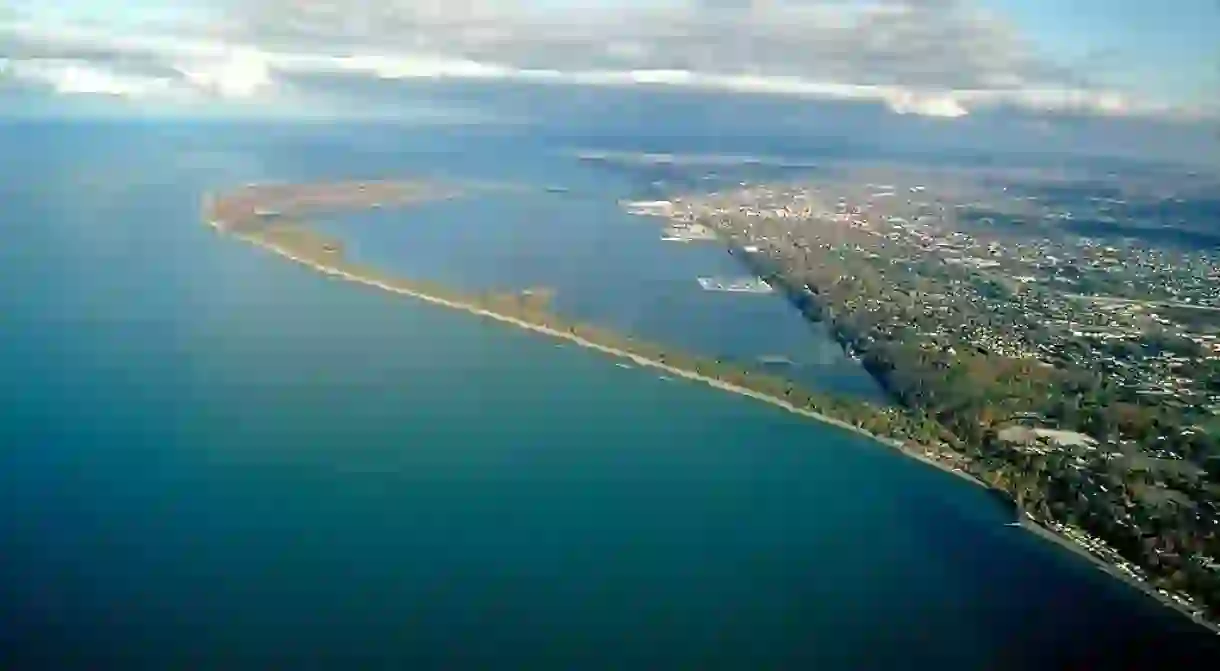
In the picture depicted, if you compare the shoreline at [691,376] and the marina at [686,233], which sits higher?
the marina at [686,233]

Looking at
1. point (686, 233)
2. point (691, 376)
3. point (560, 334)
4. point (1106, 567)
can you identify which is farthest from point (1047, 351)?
point (686, 233)

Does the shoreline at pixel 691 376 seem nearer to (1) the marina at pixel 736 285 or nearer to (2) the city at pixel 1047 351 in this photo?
(2) the city at pixel 1047 351

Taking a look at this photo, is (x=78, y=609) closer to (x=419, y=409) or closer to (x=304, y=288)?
(x=419, y=409)

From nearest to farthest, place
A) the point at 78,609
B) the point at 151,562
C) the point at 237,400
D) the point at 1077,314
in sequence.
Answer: the point at 78,609
the point at 151,562
the point at 237,400
the point at 1077,314

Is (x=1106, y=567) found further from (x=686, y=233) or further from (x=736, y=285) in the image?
(x=686, y=233)

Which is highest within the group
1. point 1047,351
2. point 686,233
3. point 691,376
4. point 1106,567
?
point 686,233

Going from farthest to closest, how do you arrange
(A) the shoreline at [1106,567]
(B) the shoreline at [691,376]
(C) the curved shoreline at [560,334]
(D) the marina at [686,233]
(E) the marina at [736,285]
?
(D) the marina at [686,233], (E) the marina at [736,285], (C) the curved shoreline at [560,334], (B) the shoreline at [691,376], (A) the shoreline at [1106,567]

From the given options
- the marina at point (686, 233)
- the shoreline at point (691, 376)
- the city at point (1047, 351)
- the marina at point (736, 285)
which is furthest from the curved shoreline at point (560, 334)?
the marina at point (686, 233)

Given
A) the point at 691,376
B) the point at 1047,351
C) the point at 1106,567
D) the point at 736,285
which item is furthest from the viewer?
the point at 736,285

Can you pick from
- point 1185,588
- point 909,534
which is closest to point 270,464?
point 909,534
